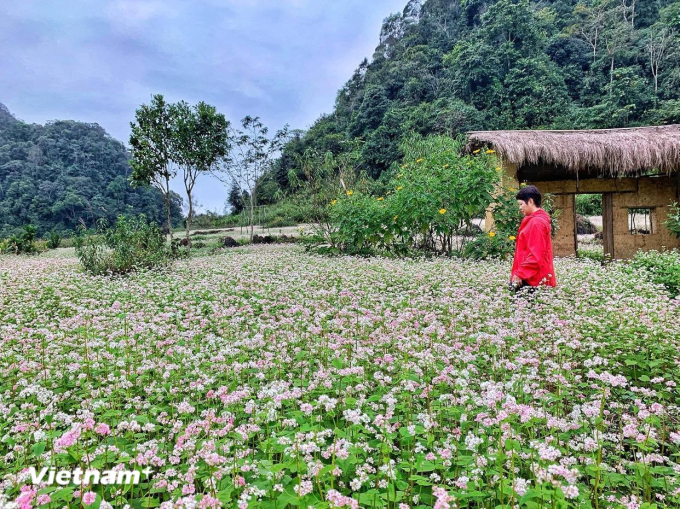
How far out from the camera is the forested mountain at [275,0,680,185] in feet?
115

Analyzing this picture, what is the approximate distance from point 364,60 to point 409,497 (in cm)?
7602

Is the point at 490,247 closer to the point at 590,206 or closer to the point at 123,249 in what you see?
the point at 123,249

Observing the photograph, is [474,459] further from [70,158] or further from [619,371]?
[70,158]

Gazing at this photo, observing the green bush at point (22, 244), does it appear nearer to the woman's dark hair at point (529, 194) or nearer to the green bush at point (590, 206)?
the woman's dark hair at point (529, 194)

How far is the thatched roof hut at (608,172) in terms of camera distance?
11820 millimetres

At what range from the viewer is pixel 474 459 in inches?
75.7

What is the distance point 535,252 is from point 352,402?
348 cm

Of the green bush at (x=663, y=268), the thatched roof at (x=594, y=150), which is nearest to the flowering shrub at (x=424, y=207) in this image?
the thatched roof at (x=594, y=150)

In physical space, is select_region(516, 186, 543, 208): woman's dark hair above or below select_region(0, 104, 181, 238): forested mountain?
below

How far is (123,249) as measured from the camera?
9594 millimetres

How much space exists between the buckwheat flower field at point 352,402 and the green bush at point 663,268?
6.37 feet

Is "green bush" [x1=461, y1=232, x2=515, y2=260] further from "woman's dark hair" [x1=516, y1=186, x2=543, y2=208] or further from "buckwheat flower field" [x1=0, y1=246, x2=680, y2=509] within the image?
"woman's dark hair" [x1=516, y1=186, x2=543, y2=208]

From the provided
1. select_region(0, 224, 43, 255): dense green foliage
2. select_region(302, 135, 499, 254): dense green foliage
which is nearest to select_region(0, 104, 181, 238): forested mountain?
select_region(0, 224, 43, 255): dense green foliage

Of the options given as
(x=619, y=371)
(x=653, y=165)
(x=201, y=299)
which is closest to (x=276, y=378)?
(x=619, y=371)
